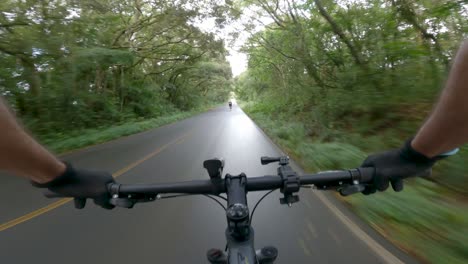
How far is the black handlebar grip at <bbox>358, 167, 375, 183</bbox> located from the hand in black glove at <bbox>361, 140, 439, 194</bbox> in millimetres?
15

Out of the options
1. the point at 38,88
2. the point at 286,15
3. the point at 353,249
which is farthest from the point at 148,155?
the point at 286,15

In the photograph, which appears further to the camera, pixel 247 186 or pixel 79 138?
pixel 79 138

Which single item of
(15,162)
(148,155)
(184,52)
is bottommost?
(148,155)

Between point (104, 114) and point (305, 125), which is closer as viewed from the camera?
point (305, 125)

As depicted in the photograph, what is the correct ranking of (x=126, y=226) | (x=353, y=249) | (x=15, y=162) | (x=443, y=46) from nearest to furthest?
(x=15, y=162) → (x=353, y=249) → (x=126, y=226) → (x=443, y=46)

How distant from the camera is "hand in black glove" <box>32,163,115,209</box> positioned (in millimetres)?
1337

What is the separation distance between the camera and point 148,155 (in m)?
11.6

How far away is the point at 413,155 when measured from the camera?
1266 mm

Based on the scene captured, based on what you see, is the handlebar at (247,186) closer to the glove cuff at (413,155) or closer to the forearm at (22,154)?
the glove cuff at (413,155)

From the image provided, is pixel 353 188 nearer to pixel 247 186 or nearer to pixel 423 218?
pixel 247 186

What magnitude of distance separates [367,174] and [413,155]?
255mm

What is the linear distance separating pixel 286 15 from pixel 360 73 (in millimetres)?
9256

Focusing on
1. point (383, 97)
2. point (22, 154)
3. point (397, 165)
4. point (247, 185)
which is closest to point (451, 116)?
point (397, 165)

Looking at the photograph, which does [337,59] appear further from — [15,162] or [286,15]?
[15,162]
